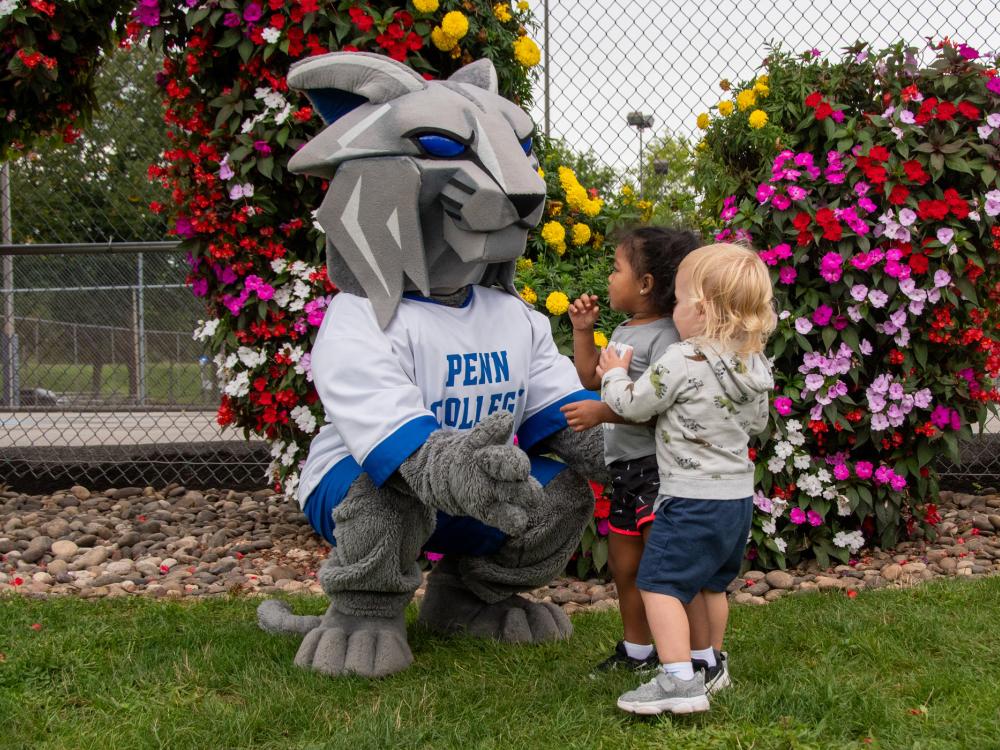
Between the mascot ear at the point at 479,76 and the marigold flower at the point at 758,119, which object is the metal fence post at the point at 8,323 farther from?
the marigold flower at the point at 758,119

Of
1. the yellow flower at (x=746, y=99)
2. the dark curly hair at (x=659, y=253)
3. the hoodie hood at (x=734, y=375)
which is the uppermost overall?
the yellow flower at (x=746, y=99)

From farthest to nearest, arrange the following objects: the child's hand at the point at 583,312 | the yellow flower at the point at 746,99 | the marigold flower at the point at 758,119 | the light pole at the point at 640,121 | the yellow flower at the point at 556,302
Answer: the light pole at the point at 640,121, the yellow flower at the point at 746,99, the marigold flower at the point at 758,119, the yellow flower at the point at 556,302, the child's hand at the point at 583,312

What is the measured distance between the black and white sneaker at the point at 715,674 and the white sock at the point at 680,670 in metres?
0.18

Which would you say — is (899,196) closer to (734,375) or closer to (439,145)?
(734,375)

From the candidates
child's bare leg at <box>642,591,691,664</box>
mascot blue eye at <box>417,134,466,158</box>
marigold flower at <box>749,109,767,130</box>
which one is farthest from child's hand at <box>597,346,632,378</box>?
marigold flower at <box>749,109,767,130</box>

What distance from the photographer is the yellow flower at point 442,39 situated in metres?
3.80

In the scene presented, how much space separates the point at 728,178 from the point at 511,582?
2.15m

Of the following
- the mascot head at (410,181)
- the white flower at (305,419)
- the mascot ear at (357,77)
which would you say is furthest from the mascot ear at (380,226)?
the white flower at (305,419)

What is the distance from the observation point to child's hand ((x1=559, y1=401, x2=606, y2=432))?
2482 mm

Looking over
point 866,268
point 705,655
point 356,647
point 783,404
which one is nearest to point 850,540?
point 783,404

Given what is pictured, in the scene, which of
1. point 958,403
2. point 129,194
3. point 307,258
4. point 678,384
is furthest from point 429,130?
point 129,194

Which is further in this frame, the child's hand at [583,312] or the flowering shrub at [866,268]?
the flowering shrub at [866,268]

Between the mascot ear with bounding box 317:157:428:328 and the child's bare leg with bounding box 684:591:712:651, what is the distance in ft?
3.50

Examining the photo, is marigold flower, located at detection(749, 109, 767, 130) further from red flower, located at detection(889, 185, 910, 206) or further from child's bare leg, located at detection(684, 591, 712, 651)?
child's bare leg, located at detection(684, 591, 712, 651)
